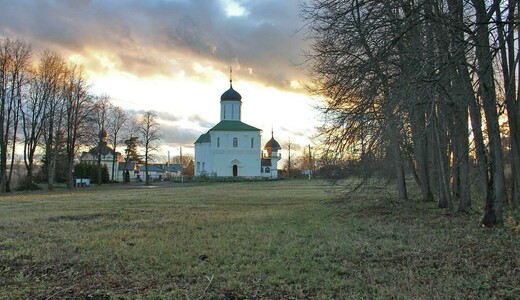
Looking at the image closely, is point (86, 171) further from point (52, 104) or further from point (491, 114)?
point (491, 114)

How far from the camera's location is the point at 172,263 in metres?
7.49

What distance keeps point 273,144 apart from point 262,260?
86834 mm

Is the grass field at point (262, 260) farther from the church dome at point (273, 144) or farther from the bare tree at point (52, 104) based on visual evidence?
the church dome at point (273, 144)

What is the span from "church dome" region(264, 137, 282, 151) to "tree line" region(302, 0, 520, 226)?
76418 mm

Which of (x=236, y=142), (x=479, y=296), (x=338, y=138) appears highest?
(x=236, y=142)

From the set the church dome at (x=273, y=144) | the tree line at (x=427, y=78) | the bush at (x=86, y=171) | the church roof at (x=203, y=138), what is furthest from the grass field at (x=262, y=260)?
the church dome at (x=273, y=144)

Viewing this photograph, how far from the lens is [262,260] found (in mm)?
7578

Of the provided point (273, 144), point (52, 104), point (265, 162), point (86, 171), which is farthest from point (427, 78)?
point (273, 144)

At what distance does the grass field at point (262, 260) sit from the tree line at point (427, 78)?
237 cm

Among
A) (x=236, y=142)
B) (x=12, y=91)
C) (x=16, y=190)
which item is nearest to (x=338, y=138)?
(x=12, y=91)

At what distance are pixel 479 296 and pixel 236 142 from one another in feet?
240

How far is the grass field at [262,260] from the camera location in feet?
18.9

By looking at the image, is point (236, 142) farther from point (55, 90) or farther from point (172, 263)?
point (172, 263)

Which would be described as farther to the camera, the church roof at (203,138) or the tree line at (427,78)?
the church roof at (203,138)
